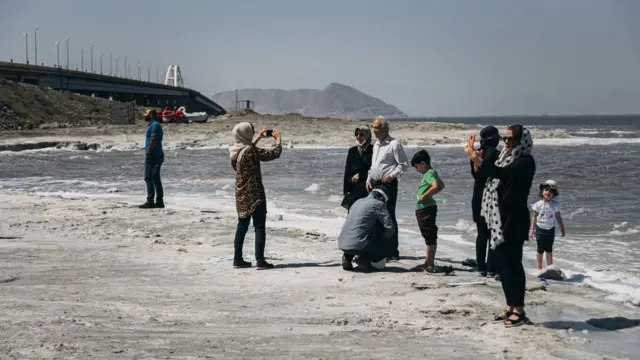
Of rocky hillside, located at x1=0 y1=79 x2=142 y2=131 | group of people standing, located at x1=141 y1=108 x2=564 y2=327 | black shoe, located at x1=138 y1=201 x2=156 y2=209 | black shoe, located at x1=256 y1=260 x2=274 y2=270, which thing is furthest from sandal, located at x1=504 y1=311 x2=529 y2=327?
rocky hillside, located at x1=0 y1=79 x2=142 y2=131

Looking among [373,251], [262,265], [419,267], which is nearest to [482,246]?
[419,267]

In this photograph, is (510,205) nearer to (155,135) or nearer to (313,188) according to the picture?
(155,135)

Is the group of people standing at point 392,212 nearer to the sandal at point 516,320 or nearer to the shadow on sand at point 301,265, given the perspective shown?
the sandal at point 516,320

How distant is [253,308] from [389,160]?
8.14 ft

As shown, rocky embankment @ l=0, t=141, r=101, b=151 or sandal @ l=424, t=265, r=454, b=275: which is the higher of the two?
sandal @ l=424, t=265, r=454, b=275

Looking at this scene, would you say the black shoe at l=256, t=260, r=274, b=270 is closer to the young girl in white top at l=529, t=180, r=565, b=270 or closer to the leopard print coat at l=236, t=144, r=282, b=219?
the leopard print coat at l=236, t=144, r=282, b=219

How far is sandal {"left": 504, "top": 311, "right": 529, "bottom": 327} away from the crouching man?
2.27 meters

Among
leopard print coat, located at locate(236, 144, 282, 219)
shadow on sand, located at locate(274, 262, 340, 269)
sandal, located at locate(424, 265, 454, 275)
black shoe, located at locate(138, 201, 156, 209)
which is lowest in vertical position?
shadow on sand, located at locate(274, 262, 340, 269)

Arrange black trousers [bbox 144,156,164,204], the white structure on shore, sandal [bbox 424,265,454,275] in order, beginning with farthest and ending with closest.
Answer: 1. the white structure on shore
2. black trousers [bbox 144,156,164,204]
3. sandal [bbox 424,265,454,275]

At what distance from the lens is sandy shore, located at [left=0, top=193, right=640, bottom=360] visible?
17.6 ft

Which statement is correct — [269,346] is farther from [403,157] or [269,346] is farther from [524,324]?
[403,157]

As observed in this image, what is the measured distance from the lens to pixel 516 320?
596cm

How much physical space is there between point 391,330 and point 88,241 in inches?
213

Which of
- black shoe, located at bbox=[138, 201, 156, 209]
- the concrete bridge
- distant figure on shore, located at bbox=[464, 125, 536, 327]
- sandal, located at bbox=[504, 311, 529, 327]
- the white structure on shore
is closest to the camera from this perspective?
distant figure on shore, located at bbox=[464, 125, 536, 327]
